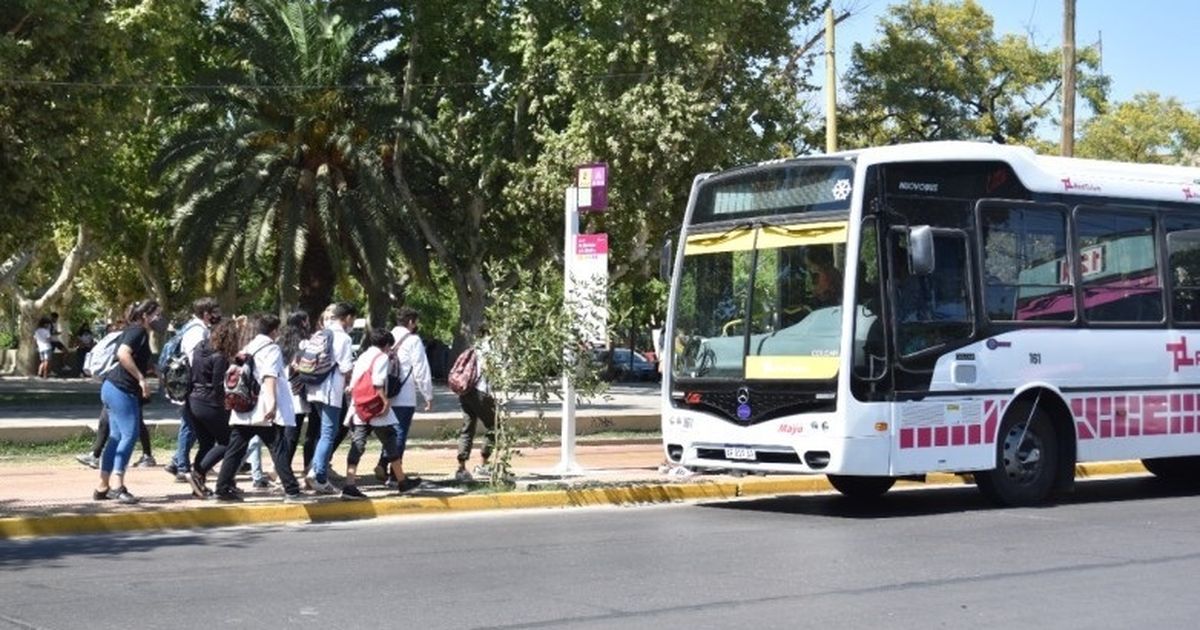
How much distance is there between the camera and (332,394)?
1608cm

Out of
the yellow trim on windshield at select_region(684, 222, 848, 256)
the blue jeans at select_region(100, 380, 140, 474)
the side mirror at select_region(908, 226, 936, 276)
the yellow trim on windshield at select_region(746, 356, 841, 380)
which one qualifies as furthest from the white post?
the blue jeans at select_region(100, 380, 140, 474)

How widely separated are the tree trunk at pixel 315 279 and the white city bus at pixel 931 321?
2252 centimetres

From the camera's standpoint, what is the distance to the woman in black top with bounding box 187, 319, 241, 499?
15516 mm

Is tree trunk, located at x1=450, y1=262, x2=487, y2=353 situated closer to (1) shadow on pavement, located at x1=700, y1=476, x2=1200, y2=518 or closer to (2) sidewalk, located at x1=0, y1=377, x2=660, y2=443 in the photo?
(2) sidewalk, located at x1=0, y1=377, x2=660, y2=443

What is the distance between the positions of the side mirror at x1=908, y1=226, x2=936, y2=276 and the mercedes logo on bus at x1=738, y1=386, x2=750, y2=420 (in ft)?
6.30

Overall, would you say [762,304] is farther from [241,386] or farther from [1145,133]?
[1145,133]

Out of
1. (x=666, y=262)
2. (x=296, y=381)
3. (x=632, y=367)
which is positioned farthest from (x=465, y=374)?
(x=632, y=367)

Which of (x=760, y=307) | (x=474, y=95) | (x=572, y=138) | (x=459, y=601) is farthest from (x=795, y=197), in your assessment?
(x=474, y=95)

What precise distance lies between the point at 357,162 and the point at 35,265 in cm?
2769

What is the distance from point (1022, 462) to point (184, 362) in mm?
8239

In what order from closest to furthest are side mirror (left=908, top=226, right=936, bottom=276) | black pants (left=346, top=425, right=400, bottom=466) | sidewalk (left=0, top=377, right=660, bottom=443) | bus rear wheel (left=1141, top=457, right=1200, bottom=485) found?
1. side mirror (left=908, top=226, right=936, bottom=276)
2. black pants (left=346, top=425, right=400, bottom=466)
3. bus rear wheel (left=1141, top=457, right=1200, bottom=485)
4. sidewalk (left=0, top=377, right=660, bottom=443)

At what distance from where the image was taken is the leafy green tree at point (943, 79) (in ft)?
174

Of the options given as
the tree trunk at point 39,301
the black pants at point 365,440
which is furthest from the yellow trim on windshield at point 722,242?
the tree trunk at point 39,301

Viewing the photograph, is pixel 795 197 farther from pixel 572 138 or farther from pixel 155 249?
pixel 155 249
